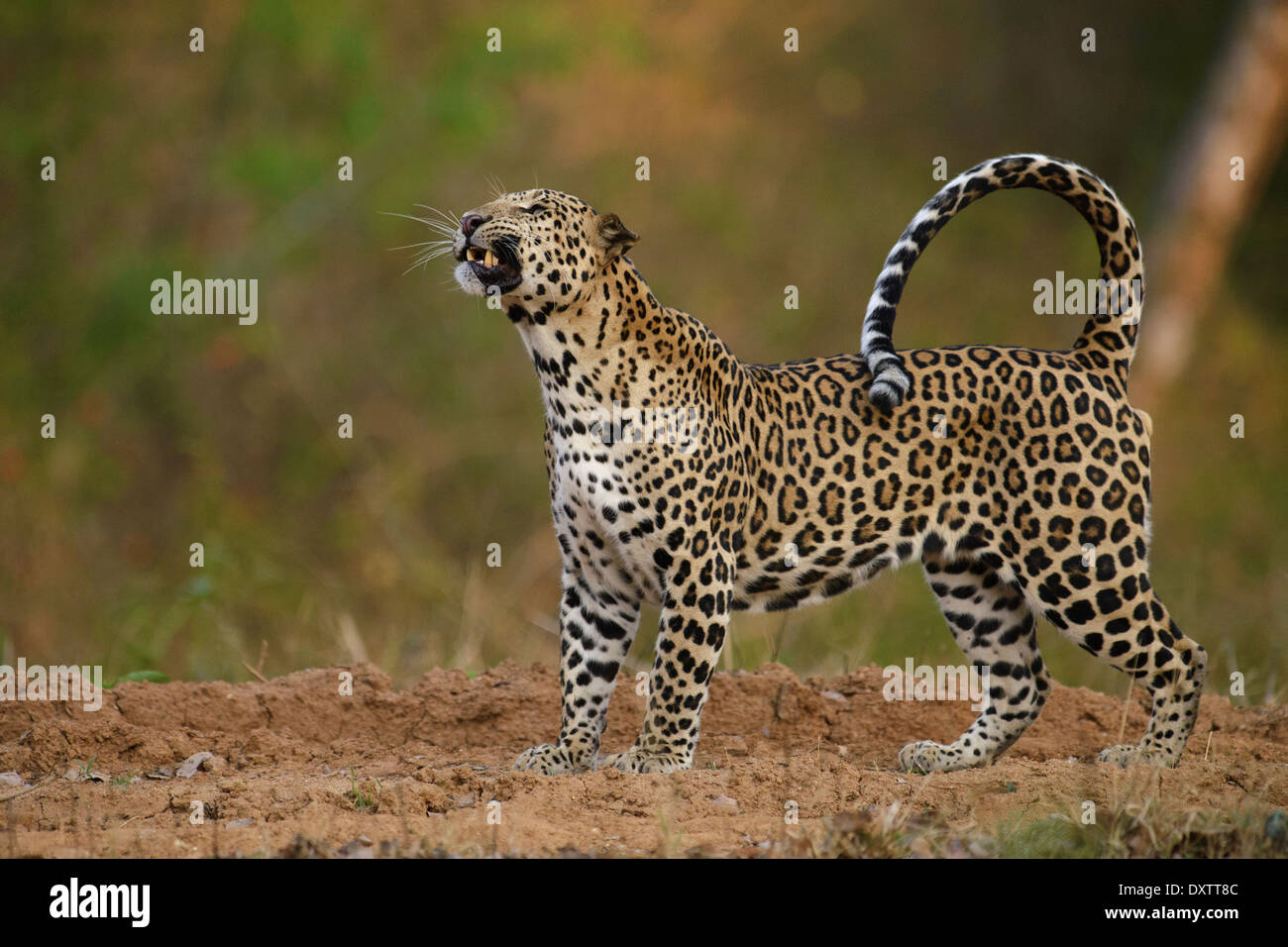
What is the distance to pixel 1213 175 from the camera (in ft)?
47.3

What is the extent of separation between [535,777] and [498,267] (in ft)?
6.70

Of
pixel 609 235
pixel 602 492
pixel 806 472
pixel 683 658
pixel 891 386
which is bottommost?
pixel 683 658

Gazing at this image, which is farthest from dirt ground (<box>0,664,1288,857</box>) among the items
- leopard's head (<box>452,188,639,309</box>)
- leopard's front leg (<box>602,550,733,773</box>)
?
leopard's head (<box>452,188,639,309</box>)

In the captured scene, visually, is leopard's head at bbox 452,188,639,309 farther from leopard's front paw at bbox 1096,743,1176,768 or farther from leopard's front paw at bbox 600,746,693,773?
leopard's front paw at bbox 1096,743,1176,768

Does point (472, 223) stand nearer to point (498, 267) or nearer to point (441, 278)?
point (498, 267)

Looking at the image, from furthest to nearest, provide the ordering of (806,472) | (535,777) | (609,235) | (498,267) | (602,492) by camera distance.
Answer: (806,472)
(609,235)
(602,492)
(498,267)
(535,777)

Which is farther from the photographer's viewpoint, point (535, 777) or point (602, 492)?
point (602, 492)

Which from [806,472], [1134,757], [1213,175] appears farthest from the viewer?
[1213,175]

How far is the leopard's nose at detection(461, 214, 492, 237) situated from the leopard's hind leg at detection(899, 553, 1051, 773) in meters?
2.54

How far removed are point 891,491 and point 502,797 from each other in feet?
7.09

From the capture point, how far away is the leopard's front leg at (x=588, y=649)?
20.9ft

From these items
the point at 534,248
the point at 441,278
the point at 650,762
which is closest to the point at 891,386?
the point at 534,248

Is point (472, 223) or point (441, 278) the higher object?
point (441, 278)
